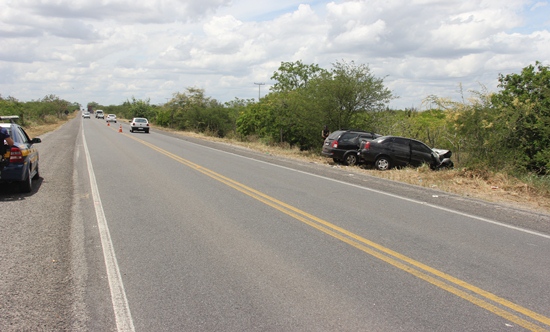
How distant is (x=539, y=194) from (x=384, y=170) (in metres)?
6.74

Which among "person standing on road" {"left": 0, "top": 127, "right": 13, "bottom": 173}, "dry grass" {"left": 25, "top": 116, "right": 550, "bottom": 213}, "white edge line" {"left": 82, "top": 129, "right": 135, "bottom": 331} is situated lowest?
"dry grass" {"left": 25, "top": 116, "right": 550, "bottom": 213}

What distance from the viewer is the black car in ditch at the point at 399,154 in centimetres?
1745

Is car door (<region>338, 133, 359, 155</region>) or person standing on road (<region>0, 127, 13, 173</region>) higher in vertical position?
person standing on road (<region>0, 127, 13, 173</region>)

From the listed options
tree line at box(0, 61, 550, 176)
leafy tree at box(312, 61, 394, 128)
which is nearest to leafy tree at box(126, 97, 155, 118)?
tree line at box(0, 61, 550, 176)

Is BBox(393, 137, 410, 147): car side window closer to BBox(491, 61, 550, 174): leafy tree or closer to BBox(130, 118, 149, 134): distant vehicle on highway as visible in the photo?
BBox(491, 61, 550, 174): leafy tree

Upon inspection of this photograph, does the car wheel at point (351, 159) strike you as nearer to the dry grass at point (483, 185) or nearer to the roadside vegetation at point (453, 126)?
the roadside vegetation at point (453, 126)

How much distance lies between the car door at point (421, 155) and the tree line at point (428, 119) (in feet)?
3.59

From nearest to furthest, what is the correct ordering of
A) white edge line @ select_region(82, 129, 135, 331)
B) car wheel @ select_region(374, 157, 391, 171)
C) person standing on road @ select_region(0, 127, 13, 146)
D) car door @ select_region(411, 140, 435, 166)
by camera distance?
white edge line @ select_region(82, 129, 135, 331) < person standing on road @ select_region(0, 127, 13, 146) < car door @ select_region(411, 140, 435, 166) < car wheel @ select_region(374, 157, 391, 171)

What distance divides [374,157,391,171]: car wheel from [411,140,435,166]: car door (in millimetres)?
942

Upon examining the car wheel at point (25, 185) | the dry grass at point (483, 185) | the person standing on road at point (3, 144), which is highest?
the person standing on road at point (3, 144)

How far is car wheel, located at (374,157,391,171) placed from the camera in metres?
17.5

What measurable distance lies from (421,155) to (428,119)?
9.98m

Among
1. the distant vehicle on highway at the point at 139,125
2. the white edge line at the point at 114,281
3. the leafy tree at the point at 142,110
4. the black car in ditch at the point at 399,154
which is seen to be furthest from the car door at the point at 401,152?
the leafy tree at the point at 142,110

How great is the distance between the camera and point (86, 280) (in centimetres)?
507
